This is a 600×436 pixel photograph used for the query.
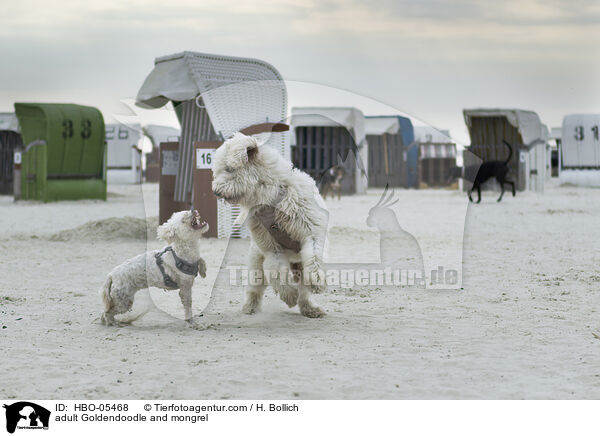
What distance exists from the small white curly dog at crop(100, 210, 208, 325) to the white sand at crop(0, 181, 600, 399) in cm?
27

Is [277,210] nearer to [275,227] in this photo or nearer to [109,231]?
[275,227]

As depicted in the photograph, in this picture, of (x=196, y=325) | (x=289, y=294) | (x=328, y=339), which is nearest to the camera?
(x=328, y=339)

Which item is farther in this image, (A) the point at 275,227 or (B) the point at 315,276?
(A) the point at 275,227

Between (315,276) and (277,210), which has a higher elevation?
(277,210)

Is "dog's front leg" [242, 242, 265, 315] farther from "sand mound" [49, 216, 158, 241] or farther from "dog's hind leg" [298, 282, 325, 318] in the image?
"sand mound" [49, 216, 158, 241]

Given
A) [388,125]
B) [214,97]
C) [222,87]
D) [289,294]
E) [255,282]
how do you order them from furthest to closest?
1. [388,125]
2. [222,87]
3. [214,97]
4. [255,282]
5. [289,294]

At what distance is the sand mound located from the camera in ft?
39.2

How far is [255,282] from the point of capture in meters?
5.95

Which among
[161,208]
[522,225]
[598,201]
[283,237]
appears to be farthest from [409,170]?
[283,237]

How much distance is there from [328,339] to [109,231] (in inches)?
315

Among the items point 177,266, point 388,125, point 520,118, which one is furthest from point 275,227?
point 388,125

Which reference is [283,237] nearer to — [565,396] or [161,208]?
[565,396]

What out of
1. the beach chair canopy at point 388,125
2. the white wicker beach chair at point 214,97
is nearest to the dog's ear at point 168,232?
the white wicker beach chair at point 214,97
